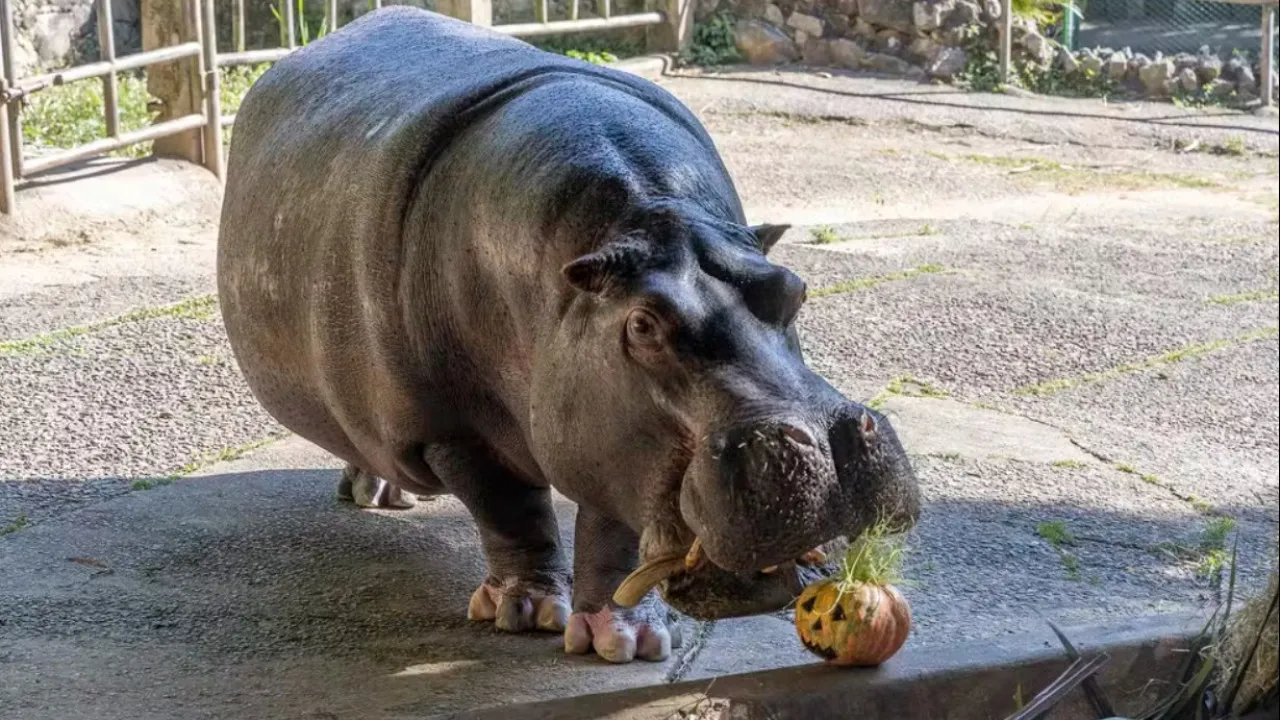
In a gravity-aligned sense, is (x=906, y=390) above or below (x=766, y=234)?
below

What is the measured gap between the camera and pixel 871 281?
748cm

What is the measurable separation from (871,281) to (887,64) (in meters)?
5.97

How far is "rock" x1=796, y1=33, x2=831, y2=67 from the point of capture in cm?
1331

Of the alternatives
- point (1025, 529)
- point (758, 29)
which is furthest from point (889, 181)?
point (1025, 529)

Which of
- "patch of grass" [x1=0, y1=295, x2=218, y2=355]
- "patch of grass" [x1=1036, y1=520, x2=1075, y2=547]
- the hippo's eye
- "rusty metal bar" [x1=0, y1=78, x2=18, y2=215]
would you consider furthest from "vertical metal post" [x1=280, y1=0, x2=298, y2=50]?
the hippo's eye

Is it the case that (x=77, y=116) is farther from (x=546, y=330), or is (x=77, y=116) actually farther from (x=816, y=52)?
(x=546, y=330)

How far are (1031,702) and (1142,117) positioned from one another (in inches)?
358

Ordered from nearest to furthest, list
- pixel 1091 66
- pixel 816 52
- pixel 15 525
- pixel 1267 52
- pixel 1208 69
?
pixel 15 525 → pixel 1267 52 → pixel 1208 69 → pixel 1091 66 → pixel 816 52

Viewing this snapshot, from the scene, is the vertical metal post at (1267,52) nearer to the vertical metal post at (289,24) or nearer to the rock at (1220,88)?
the rock at (1220,88)

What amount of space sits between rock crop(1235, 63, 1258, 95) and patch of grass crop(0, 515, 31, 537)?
9.60 meters

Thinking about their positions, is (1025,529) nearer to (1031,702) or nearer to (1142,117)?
(1031,702)

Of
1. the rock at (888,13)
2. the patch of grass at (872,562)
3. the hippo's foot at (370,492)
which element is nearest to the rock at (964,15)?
the rock at (888,13)

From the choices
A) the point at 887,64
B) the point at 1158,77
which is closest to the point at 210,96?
the point at 887,64

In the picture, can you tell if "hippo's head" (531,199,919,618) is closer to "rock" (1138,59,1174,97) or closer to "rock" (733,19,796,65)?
"rock" (1138,59,1174,97)
